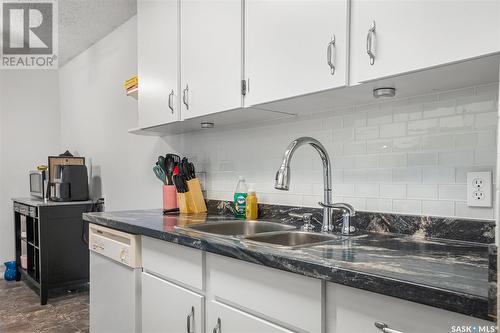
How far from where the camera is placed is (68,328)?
2.81m

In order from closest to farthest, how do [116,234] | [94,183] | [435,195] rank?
[435,195]
[116,234]
[94,183]

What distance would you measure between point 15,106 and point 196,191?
3.29 m

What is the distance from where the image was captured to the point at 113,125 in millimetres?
3580

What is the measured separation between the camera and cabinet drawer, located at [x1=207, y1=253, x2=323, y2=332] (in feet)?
3.42

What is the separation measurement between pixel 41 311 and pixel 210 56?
2659mm

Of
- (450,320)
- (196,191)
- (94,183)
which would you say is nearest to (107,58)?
(94,183)

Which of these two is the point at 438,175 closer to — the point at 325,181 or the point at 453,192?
the point at 453,192

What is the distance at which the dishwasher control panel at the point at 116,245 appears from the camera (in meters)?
1.84

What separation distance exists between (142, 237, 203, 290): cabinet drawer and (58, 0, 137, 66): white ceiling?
2.16m

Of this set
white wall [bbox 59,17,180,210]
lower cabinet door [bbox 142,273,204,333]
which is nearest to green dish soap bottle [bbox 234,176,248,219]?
lower cabinet door [bbox 142,273,204,333]

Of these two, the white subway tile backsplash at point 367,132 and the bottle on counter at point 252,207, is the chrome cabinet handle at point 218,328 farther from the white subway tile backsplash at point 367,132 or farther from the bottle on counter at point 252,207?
the white subway tile backsplash at point 367,132

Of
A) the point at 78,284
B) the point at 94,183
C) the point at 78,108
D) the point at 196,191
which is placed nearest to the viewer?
the point at 196,191

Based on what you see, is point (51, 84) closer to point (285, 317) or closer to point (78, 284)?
point (78, 284)

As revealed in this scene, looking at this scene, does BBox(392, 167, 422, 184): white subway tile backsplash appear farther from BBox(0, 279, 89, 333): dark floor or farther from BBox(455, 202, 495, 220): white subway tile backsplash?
BBox(0, 279, 89, 333): dark floor
